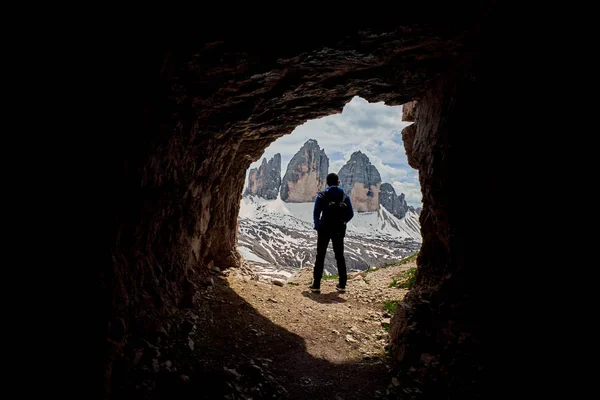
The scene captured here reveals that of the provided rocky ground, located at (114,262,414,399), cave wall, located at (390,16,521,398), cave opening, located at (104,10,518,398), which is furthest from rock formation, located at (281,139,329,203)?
cave wall, located at (390,16,521,398)

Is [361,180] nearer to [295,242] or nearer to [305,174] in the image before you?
Answer: [305,174]

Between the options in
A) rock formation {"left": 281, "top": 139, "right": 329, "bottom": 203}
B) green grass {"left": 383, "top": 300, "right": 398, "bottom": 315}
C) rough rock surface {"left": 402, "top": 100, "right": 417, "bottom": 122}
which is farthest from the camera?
rock formation {"left": 281, "top": 139, "right": 329, "bottom": 203}

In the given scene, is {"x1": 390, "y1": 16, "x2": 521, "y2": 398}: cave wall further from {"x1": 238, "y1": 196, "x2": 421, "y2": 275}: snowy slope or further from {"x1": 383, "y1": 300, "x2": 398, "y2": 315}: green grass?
{"x1": 238, "y1": 196, "x2": 421, "y2": 275}: snowy slope

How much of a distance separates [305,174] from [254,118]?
182 m

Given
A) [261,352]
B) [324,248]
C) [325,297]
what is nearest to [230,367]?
Result: [261,352]

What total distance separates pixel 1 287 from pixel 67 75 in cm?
227

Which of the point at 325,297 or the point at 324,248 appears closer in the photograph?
the point at 325,297

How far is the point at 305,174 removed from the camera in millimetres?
189000

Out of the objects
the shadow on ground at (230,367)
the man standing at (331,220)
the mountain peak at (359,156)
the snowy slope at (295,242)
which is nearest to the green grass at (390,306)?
the man standing at (331,220)

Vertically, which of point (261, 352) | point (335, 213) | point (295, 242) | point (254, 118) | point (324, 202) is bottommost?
point (295, 242)

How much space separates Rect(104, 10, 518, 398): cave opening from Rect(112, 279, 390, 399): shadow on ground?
3 cm

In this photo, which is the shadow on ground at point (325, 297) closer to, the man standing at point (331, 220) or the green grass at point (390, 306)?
the man standing at point (331, 220)

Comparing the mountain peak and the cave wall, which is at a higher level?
the mountain peak

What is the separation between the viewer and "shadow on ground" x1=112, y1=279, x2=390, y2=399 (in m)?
3.80
